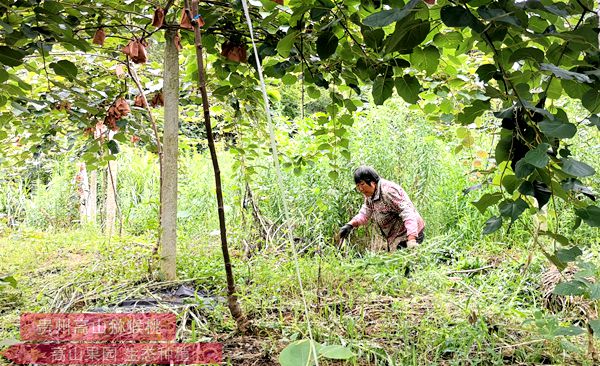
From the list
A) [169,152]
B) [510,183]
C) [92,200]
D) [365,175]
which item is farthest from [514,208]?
[92,200]

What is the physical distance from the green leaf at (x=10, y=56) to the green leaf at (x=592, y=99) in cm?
109

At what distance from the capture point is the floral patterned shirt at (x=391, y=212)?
3008 mm

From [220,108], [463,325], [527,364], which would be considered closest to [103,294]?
[220,108]

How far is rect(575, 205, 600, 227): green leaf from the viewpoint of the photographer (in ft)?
2.44

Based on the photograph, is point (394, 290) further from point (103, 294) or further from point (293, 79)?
point (103, 294)

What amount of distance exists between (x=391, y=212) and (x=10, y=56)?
8.42 ft

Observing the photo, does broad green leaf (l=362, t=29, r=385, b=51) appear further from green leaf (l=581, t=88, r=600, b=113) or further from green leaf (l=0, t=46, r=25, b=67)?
green leaf (l=0, t=46, r=25, b=67)

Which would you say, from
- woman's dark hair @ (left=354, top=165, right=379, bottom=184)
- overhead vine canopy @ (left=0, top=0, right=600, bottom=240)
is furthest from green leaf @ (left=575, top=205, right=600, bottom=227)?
woman's dark hair @ (left=354, top=165, right=379, bottom=184)

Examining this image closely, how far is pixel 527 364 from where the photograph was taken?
4.36 ft

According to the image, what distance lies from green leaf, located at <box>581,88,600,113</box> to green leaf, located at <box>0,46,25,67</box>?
109cm

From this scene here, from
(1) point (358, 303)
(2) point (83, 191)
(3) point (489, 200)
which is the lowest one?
(1) point (358, 303)

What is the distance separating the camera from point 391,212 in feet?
10.4

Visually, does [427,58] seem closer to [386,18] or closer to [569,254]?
Answer: [386,18]

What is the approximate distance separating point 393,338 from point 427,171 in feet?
8.54
